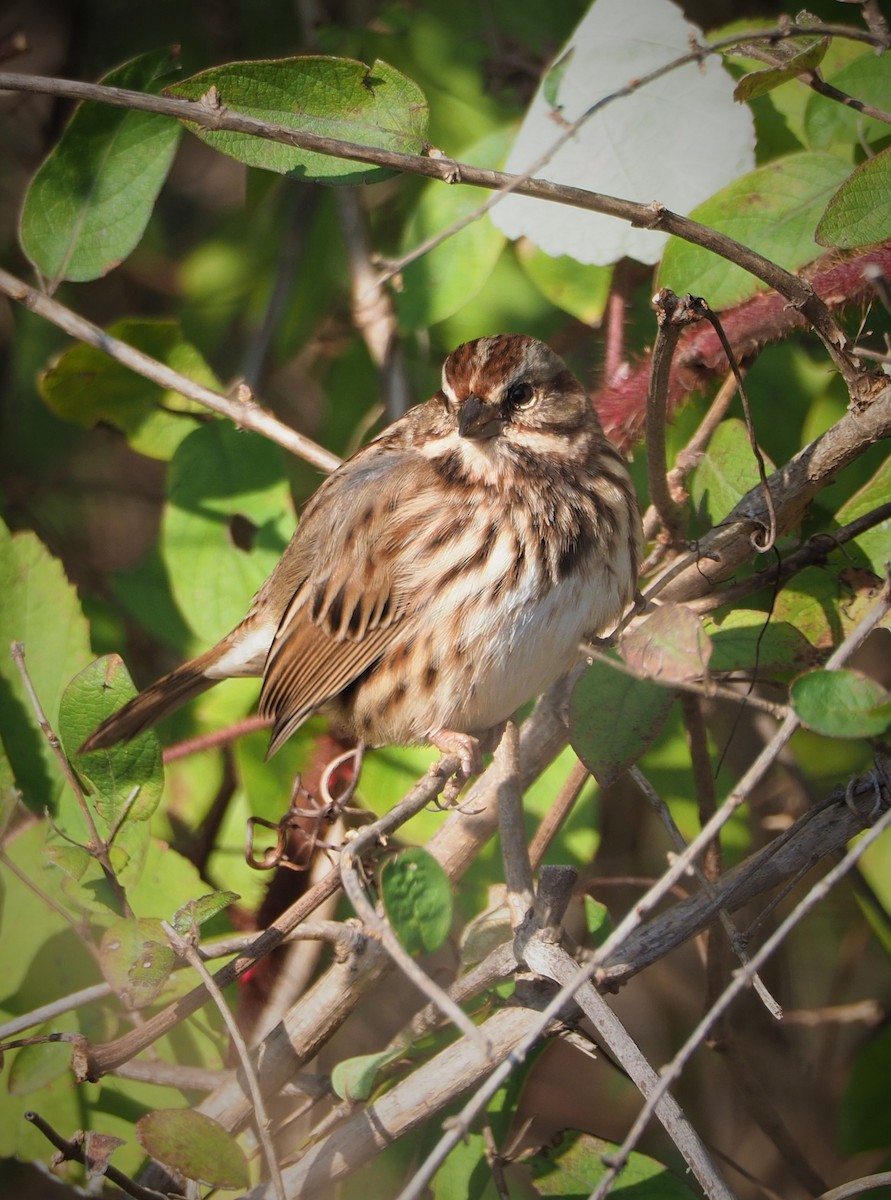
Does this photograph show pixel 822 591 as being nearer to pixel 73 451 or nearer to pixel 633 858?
pixel 633 858

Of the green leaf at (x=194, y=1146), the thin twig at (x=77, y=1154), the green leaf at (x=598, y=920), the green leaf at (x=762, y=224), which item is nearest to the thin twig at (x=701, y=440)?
the green leaf at (x=762, y=224)

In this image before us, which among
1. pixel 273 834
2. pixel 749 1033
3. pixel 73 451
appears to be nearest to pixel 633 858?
pixel 749 1033

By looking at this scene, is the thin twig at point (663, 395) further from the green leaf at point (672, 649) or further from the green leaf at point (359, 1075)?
the green leaf at point (359, 1075)

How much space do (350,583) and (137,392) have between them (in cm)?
74

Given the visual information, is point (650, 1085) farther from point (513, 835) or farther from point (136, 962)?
point (136, 962)

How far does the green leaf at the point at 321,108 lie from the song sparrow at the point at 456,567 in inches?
23.8

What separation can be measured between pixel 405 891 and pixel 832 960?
2044 mm

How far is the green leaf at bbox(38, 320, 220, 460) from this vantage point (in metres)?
2.63

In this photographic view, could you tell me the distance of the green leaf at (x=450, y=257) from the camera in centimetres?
254

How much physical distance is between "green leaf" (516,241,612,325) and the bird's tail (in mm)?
1113

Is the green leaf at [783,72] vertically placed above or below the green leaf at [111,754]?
above

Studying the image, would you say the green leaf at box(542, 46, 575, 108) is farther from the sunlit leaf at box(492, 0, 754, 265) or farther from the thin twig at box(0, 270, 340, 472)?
the thin twig at box(0, 270, 340, 472)

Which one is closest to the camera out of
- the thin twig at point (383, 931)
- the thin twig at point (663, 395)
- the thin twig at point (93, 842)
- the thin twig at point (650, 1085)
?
the thin twig at point (383, 931)

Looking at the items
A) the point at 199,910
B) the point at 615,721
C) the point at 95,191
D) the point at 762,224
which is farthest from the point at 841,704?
the point at 95,191
